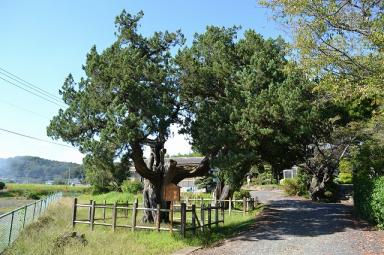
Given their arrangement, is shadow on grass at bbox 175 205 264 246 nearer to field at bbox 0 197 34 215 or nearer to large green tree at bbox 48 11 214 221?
large green tree at bbox 48 11 214 221

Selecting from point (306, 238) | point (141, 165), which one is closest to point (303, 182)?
point (141, 165)

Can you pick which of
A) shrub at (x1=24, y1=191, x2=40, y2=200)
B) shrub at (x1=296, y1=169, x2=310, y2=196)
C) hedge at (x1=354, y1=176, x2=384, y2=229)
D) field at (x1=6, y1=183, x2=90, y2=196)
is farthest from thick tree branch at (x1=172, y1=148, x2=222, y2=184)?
field at (x1=6, y1=183, x2=90, y2=196)

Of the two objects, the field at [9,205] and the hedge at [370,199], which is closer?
the hedge at [370,199]

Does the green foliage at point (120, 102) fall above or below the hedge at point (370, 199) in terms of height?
above

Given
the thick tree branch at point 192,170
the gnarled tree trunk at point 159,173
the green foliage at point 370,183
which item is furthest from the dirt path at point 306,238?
the gnarled tree trunk at point 159,173

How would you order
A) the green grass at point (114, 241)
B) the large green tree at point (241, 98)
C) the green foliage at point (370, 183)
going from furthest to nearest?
1. the large green tree at point (241, 98)
2. the green foliage at point (370, 183)
3. the green grass at point (114, 241)

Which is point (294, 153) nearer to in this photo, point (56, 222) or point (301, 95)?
point (301, 95)

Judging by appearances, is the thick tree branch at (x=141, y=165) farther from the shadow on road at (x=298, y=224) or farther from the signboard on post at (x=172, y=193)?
the shadow on road at (x=298, y=224)

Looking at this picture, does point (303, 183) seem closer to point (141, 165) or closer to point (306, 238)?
point (141, 165)

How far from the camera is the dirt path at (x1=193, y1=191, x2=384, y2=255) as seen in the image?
1346 cm

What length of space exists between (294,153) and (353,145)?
31.1 feet

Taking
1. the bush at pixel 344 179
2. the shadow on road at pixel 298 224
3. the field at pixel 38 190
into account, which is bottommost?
the shadow on road at pixel 298 224

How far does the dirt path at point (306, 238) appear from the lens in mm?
13461

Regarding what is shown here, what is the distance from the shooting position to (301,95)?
18391 millimetres
